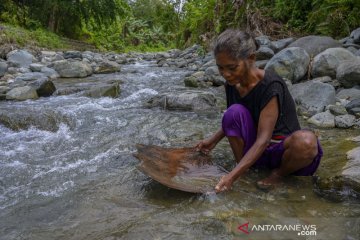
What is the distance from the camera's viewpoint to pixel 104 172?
335 centimetres

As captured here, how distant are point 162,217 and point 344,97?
4.33 metres

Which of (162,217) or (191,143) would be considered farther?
(191,143)

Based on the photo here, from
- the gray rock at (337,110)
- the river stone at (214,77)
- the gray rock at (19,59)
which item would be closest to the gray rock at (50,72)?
the gray rock at (19,59)

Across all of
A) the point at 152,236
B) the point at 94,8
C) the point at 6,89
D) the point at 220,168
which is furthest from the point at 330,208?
the point at 94,8

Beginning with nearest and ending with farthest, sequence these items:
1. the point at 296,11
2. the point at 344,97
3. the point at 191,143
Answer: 1. the point at 191,143
2. the point at 344,97
3. the point at 296,11

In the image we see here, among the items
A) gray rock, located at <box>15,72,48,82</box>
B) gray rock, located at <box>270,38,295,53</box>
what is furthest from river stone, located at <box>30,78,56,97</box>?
gray rock, located at <box>270,38,295,53</box>

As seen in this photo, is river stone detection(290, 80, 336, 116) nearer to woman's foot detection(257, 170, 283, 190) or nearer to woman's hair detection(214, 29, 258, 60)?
woman's foot detection(257, 170, 283, 190)

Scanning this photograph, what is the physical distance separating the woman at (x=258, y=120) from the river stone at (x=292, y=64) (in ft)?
14.1

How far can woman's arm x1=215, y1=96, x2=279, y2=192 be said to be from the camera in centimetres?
252

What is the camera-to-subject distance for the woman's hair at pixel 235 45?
239 centimetres

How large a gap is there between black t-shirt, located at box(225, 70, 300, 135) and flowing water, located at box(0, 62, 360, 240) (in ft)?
1.55

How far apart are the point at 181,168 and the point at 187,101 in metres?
2.90

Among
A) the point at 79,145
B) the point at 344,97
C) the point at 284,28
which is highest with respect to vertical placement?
the point at 284,28

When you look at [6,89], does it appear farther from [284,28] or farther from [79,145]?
[284,28]
